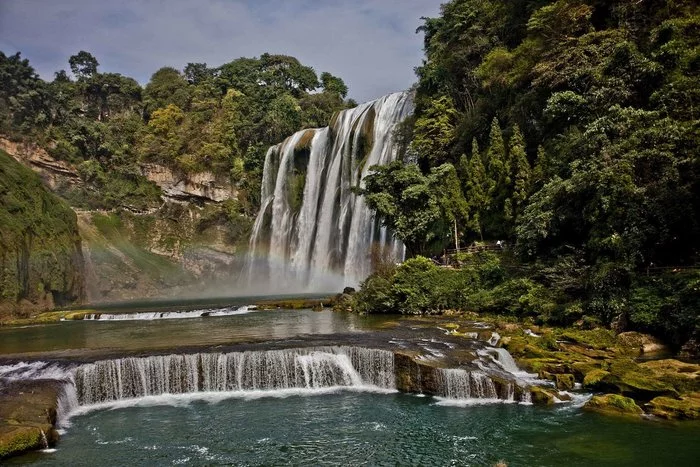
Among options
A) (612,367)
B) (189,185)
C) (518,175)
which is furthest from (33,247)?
(612,367)

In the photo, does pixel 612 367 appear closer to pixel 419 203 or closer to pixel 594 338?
pixel 594 338

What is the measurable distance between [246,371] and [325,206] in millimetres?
29566

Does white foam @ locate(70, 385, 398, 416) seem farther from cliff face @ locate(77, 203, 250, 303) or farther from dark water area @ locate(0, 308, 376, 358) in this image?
Result: cliff face @ locate(77, 203, 250, 303)

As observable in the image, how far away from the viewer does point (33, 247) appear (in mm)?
37312

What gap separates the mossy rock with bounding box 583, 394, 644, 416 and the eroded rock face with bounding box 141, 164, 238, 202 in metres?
50.6

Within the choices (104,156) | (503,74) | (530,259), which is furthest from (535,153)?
(104,156)

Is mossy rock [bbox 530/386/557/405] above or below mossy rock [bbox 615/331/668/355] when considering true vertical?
below

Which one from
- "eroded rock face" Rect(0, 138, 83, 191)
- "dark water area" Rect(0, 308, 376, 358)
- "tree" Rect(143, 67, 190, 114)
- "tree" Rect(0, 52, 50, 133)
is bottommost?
"dark water area" Rect(0, 308, 376, 358)

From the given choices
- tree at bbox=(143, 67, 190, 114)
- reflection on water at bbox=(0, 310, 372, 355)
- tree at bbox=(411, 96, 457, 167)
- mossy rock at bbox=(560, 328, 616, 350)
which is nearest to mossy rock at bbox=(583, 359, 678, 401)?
mossy rock at bbox=(560, 328, 616, 350)

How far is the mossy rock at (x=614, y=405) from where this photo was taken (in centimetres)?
1183

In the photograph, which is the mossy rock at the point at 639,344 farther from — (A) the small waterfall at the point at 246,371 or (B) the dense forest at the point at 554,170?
(A) the small waterfall at the point at 246,371

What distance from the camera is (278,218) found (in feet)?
166

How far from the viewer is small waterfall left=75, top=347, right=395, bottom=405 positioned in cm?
1516

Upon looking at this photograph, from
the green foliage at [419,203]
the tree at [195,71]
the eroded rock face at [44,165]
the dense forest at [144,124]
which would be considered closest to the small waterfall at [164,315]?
the green foliage at [419,203]
